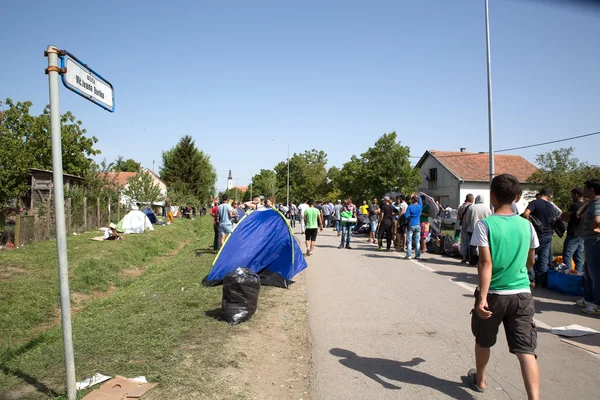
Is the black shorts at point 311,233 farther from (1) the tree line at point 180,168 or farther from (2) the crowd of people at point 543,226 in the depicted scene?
(1) the tree line at point 180,168

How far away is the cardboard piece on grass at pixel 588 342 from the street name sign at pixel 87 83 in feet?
18.6

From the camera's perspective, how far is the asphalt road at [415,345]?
410cm

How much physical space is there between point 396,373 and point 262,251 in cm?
470

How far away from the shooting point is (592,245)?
22.2 ft

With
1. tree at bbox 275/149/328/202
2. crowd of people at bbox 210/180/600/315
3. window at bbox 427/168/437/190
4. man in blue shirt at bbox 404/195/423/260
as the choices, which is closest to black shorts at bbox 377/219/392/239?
crowd of people at bbox 210/180/600/315

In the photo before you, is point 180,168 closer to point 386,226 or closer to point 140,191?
point 140,191

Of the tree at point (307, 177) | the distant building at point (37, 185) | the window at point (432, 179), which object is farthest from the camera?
the tree at point (307, 177)

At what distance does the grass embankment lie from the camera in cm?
415

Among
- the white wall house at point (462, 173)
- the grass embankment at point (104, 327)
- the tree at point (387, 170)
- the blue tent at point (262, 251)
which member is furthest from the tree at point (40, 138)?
the white wall house at point (462, 173)

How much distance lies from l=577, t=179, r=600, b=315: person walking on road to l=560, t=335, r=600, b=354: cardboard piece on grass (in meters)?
1.33

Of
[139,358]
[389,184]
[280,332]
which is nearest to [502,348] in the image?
[280,332]

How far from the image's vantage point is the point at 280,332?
19.4 feet

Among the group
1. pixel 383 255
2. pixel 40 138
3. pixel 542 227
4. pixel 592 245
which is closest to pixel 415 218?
pixel 383 255

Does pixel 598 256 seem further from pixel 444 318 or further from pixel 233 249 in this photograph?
pixel 233 249
